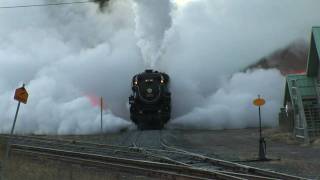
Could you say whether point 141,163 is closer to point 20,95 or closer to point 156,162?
point 156,162

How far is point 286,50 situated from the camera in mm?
68875

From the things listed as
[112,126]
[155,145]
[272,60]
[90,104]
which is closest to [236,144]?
[155,145]

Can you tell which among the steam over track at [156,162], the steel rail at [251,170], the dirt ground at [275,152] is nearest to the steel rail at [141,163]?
the steam over track at [156,162]

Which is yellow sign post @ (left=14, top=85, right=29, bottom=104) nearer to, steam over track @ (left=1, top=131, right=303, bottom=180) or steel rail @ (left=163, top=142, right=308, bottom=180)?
steam over track @ (left=1, top=131, right=303, bottom=180)

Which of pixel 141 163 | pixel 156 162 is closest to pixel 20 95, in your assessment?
pixel 141 163

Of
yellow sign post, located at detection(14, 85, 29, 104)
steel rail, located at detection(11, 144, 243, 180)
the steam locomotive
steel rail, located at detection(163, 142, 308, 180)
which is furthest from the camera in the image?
the steam locomotive

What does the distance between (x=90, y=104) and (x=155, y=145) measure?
2233cm

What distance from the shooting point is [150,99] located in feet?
135

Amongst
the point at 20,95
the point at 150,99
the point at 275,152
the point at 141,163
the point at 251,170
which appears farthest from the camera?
the point at 150,99

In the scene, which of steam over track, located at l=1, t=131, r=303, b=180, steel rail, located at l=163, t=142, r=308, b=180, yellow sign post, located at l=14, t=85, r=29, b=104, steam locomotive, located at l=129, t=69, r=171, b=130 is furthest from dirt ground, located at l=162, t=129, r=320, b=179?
yellow sign post, located at l=14, t=85, r=29, b=104

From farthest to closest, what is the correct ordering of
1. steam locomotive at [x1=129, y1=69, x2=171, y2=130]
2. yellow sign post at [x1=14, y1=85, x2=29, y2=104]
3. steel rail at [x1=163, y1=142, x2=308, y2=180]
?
steam locomotive at [x1=129, y1=69, x2=171, y2=130], steel rail at [x1=163, y1=142, x2=308, y2=180], yellow sign post at [x1=14, y1=85, x2=29, y2=104]

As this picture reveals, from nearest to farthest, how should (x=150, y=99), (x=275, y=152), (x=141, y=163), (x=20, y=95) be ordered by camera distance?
(x=20, y=95)
(x=141, y=163)
(x=275, y=152)
(x=150, y=99)

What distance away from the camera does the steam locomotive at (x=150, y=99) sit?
41.3 m

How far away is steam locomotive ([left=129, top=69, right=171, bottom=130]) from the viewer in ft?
136
